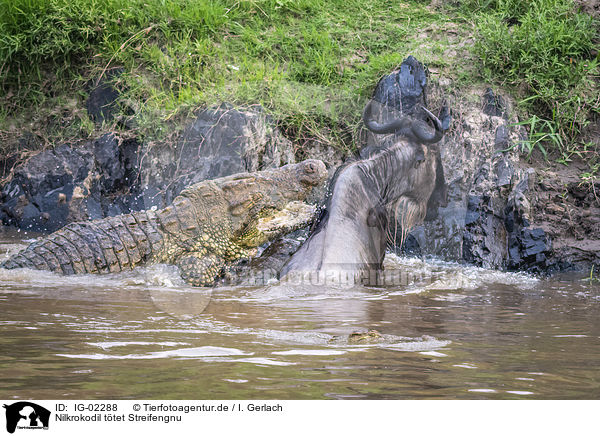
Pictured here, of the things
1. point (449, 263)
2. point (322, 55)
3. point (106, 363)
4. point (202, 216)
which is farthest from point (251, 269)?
point (322, 55)

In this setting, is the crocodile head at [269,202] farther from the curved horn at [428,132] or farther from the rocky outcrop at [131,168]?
the rocky outcrop at [131,168]

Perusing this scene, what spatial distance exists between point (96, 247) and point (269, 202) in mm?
1505

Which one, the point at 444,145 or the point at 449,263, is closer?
the point at 449,263

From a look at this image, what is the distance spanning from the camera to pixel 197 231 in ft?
19.3

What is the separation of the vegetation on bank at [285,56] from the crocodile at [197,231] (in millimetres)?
1512

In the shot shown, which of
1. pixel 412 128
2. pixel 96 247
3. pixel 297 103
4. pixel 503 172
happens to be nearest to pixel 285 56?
pixel 297 103

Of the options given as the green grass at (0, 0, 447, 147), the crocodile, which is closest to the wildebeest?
the crocodile

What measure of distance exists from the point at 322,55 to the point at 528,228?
10.8 feet

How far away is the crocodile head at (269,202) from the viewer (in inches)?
237

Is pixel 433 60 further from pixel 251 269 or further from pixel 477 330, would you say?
pixel 477 330

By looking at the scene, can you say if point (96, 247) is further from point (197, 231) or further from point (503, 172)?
point (503, 172)

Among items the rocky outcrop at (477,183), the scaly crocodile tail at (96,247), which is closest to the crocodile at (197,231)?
the scaly crocodile tail at (96,247)

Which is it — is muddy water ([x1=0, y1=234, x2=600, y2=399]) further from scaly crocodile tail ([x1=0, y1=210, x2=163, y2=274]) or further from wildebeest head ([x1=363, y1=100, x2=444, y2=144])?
wildebeest head ([x1=363, y1=100, x2=444, y2=144])

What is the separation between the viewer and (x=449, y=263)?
6.40 metres
